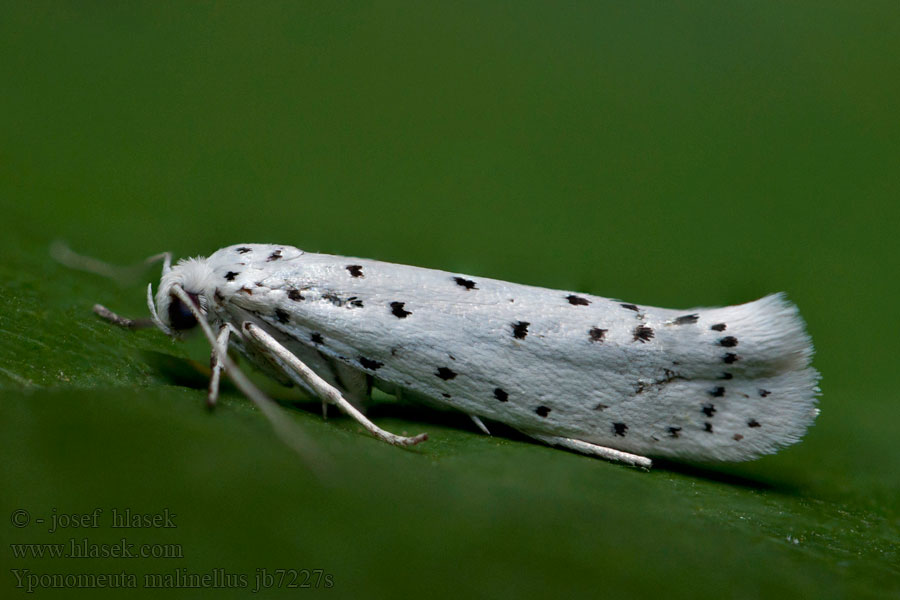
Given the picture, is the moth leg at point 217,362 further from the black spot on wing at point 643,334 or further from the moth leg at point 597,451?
the black spot on wing at point 643,334

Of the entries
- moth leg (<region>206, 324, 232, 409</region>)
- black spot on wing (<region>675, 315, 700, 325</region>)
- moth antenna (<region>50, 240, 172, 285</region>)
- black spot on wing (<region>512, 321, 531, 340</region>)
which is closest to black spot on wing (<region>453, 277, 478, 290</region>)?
black spot on wing (<region>512, 321, 531, 340</region>)

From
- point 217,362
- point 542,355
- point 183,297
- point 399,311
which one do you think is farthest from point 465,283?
point 183,297

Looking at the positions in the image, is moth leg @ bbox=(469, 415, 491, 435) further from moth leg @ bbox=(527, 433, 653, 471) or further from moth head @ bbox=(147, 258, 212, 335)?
moth head @ bbox=(147, 258, 212, 335)

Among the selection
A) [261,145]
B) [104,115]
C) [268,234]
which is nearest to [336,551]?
[268,234]

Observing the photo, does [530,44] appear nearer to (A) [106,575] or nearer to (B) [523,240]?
(B) [523,240]

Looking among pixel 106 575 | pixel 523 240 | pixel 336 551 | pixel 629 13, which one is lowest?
pixel 106 575

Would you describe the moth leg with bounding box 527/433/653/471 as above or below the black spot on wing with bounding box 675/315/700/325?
below

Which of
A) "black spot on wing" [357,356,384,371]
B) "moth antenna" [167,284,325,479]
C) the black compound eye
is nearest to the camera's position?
"moth antenna" [167,284,325,479]
